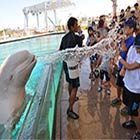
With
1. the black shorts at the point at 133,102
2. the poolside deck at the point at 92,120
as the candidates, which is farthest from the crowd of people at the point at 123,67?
the poolside deck at the point at 92,120

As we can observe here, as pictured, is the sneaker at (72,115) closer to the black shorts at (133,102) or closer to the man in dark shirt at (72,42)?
the man in dark shirt at (72,42)

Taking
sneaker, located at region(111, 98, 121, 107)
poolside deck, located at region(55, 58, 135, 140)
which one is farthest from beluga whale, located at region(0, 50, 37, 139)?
sneaker, located at region(111, 98, 121, 107)

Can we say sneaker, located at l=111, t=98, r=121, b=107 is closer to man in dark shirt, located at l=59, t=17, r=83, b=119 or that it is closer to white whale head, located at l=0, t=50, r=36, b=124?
man in dark shirt, located at l=59, t=17, r=83, b=119

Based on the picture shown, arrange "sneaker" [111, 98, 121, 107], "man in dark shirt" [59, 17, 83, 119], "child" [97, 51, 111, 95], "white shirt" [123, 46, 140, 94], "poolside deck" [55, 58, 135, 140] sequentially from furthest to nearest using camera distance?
"child" [97, 51, 111, 95] < "sneaker" [111, 98, 121, 107] < "man in dark shirt" [59, 17, 83, 119] < "poolside deck" [55, 58, 135, 140] < "white shirt" [123, 46, 140, 94]

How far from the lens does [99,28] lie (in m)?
6.38

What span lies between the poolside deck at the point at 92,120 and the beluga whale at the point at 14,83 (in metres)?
0.73

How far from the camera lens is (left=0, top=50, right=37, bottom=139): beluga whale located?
3.30 m

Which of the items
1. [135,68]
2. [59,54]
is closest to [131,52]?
[135,68]

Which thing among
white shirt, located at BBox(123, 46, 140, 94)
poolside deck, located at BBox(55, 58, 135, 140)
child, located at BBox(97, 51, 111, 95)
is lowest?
poolside deck, located at BBox(55, 58, 135, 140)

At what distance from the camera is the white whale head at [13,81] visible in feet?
10.8

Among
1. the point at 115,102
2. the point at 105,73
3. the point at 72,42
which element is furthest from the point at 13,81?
the point at 105,73

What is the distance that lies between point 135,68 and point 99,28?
10.8ft

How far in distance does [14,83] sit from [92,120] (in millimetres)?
1454

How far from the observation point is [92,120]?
14.1 ft
